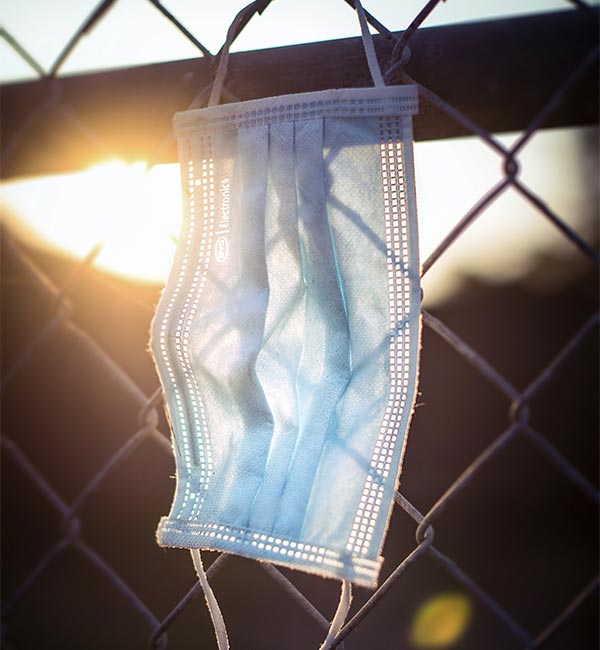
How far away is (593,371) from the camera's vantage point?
23.3ft

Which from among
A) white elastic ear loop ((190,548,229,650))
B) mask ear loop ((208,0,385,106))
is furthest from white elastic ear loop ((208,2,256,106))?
white elastic ear loop ((190,548,229,650))

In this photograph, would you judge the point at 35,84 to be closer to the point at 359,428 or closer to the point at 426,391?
the point at 359,428

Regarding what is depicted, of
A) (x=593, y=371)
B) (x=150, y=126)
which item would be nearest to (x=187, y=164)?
(x=150, y=126)

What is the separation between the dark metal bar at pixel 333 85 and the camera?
0.49m

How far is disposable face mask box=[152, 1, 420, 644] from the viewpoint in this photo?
1.79 feet

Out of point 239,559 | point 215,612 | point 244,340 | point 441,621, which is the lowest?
point 239,559

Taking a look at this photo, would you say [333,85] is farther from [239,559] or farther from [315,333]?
[239,559]

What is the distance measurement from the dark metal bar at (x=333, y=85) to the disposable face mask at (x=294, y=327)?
0.02 meters

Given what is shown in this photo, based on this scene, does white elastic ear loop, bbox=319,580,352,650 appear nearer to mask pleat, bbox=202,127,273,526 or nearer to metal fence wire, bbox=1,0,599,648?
mask pleat, bbox=202,127,273,526

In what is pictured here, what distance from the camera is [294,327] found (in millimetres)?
592

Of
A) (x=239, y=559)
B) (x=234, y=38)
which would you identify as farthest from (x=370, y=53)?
(x=239, y=559)


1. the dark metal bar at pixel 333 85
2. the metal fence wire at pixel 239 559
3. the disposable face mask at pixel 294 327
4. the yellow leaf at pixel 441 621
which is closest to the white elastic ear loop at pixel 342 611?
the disposable face mask at pixel 294 327

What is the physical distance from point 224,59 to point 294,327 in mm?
274

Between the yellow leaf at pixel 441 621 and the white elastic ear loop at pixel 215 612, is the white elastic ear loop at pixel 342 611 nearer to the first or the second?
the white elastic ear loop at pixel 215 612
